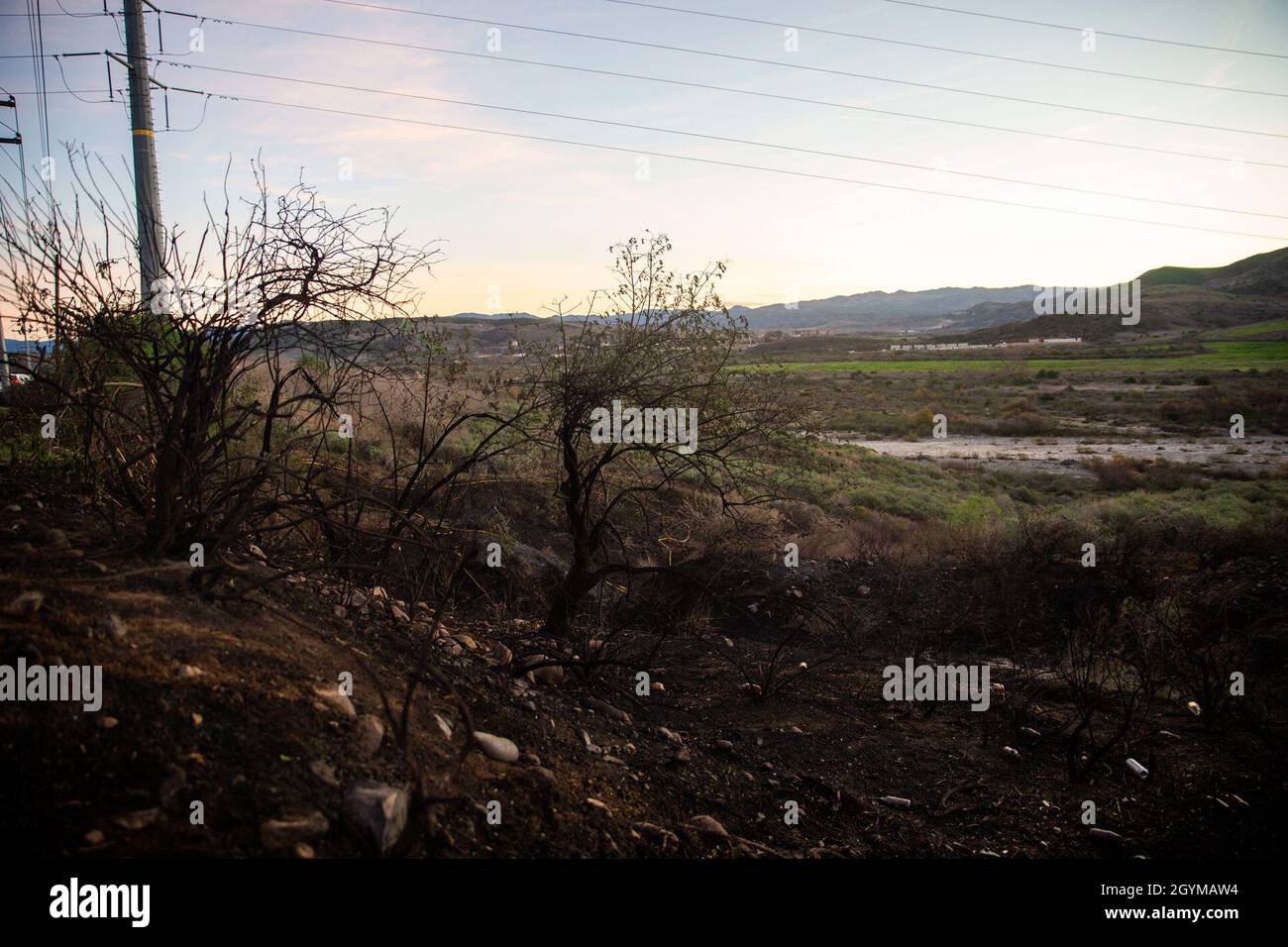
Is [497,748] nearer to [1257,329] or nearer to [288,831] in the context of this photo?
[288,831]

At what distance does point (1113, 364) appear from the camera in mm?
54656

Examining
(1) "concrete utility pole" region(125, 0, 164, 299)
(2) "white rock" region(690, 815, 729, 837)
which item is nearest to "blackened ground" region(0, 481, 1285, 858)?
(2) "white rock" region(690, 815, 729, 837)

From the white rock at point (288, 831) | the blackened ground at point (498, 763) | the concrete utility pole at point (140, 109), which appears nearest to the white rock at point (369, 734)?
the blackened ground at point (498, 763)

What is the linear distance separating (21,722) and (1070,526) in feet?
44.2

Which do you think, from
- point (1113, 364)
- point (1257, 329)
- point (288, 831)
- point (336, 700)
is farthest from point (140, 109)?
point (1113, 364)

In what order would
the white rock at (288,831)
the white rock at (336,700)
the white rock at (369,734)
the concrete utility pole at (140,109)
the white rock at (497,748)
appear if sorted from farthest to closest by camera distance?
the concrete utility pole at (140,109) < the white rock at (497,748) < the white rock at (336,700) < the white rock at (369,734) < the white rock at (288,831)

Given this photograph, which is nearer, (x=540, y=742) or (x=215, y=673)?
(x=215, y=673)

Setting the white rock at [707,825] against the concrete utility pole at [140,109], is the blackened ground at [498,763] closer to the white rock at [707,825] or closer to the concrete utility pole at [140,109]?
the white rock at [707,825]

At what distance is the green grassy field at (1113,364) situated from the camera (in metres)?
39.1

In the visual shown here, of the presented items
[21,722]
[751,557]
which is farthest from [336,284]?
[751,557]

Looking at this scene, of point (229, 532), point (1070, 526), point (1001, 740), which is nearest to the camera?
point (229, 532)

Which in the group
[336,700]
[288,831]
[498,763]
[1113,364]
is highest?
[1113,364]

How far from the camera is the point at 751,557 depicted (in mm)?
10594
